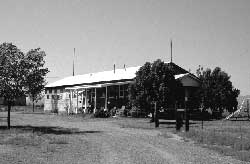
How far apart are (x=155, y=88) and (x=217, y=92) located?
10.9 metres

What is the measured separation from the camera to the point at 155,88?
107 ft

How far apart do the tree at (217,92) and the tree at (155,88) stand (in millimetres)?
8919

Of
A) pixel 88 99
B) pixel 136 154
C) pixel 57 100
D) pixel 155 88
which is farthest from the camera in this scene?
pixel 57 100

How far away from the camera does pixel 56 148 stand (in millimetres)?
14969

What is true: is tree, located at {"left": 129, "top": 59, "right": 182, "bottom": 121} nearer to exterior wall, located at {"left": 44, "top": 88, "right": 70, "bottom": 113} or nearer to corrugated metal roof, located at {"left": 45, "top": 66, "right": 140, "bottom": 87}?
corrugated metal roof, located at {"left": 45, "top": 66, "right": 140, "bottom": 87}

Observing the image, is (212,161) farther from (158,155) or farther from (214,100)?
(214,100)

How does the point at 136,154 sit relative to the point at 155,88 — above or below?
below

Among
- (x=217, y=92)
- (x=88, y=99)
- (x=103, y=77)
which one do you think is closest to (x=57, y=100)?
(x=88, y=99)

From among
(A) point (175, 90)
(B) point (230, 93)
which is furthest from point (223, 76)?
(A) point (175, 90)

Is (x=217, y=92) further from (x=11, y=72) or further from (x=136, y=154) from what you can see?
(x=136, y=154)

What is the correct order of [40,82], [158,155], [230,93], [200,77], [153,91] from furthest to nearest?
[200,77], [230,93], [153,91], [40,82], [158,155]

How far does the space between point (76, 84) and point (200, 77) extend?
21.0 m

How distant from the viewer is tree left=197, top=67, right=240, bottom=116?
40.4m

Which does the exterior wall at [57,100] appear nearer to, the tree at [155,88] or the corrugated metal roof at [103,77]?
the corrugated metal roof at [103,77]
